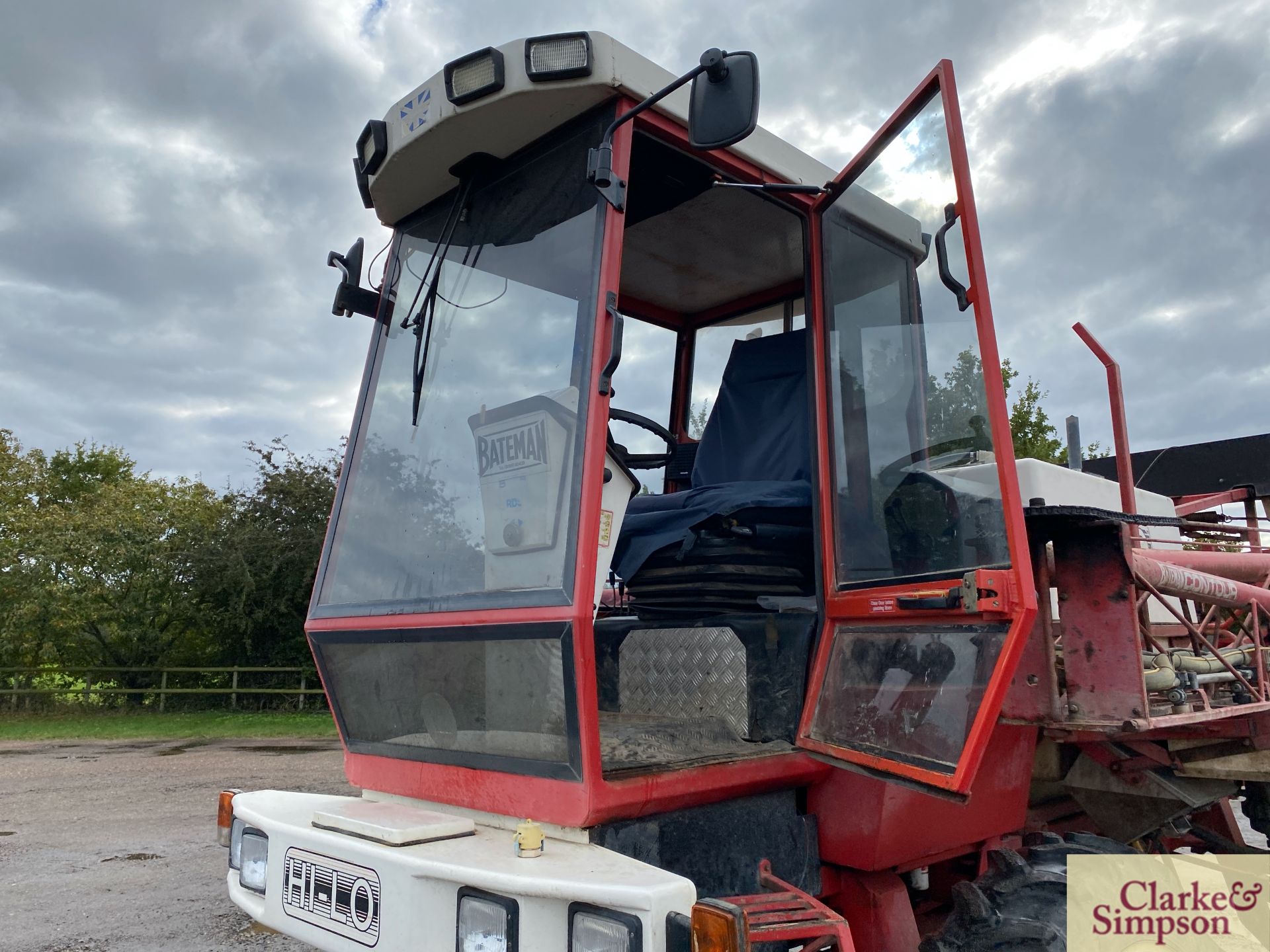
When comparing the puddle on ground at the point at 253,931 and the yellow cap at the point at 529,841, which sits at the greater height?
the yellow cap at the point at 529,841

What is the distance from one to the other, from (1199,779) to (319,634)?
268 centimetres

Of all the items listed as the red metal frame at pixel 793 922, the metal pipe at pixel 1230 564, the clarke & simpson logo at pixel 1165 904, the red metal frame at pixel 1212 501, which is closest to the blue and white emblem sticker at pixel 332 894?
the red metal frame at pixel 793 922

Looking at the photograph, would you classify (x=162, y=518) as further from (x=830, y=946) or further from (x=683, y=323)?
(x=830, y=946)

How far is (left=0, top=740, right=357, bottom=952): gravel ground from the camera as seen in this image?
405 centimetres

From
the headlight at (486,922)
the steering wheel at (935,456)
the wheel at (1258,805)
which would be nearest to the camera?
the headlight at (486,922)

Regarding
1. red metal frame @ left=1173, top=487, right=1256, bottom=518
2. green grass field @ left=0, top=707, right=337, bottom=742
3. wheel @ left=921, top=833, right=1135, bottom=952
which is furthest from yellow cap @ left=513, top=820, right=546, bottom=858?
green grass field @ left=0, top=707, right=337, bottom=742

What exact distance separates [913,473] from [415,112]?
166cm

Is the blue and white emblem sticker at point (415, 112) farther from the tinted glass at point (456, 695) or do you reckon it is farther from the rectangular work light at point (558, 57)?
the tinted glass at point (456, 695)

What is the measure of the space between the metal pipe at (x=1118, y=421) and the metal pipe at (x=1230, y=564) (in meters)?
0.30

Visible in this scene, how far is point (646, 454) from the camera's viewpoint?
140 inches

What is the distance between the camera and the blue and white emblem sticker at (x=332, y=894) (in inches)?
74.2

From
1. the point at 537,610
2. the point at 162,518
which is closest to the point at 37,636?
the point at 162,518

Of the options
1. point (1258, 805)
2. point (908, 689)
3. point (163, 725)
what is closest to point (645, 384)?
point (908, 689)

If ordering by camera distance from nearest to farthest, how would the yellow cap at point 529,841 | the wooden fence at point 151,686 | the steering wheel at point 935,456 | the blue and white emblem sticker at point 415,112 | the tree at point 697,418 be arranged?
the yellow cap at point 529,841 < the steering wheel at point 935,456 < the blue and white emblem sticker at point 415,112 < the tree at point 697,418 < the wooden fence at point 151,686
